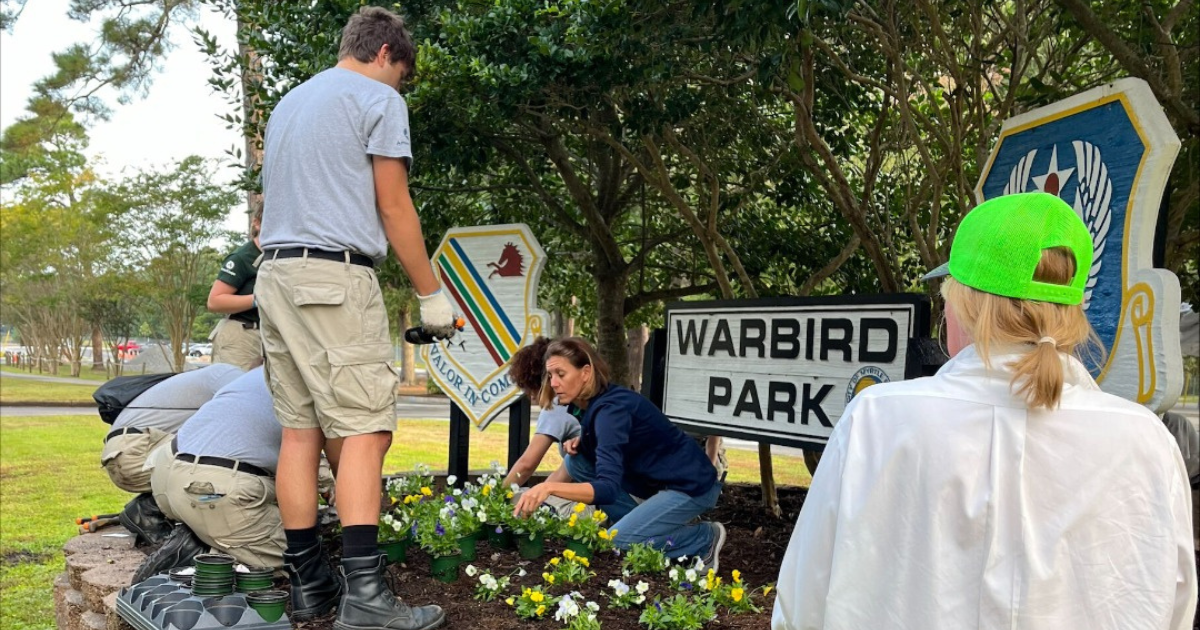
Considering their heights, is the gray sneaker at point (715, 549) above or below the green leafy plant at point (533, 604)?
below

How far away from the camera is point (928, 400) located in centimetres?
144

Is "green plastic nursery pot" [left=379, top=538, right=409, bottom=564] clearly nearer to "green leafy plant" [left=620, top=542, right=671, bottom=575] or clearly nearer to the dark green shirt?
"green leafy plant" [left=620, top=542, right=671, bottom=575]

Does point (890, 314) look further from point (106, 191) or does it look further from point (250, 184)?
point (106, 191)

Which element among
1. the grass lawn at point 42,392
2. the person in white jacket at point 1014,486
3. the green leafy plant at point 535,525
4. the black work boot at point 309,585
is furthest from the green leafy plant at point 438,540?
the grass lawn at point 42,392

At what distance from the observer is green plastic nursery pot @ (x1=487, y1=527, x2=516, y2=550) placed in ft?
12.9

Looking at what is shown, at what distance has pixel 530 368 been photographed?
4.86 metres

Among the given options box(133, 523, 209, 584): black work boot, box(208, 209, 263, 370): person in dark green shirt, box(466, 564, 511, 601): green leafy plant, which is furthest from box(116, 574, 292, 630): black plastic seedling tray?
box(208, 209, 263, 370): person in dark green shirt

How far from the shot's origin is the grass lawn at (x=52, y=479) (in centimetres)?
618

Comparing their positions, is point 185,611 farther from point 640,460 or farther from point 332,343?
point 640,460

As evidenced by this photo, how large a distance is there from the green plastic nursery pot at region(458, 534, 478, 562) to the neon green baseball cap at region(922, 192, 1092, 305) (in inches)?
101

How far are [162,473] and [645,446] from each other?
1948 millimetres

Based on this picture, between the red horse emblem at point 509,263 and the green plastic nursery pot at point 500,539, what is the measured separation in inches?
75.5

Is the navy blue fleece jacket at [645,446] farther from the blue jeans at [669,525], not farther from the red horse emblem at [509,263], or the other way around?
the red horse emblem at [509,263]

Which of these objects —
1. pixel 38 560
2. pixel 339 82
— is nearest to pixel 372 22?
pixel 339 82
